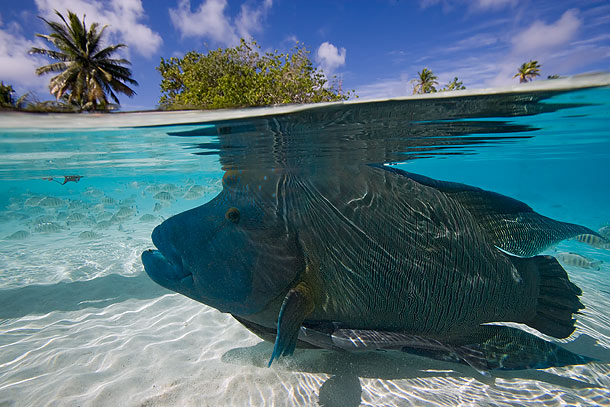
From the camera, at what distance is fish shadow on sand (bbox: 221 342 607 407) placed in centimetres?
286

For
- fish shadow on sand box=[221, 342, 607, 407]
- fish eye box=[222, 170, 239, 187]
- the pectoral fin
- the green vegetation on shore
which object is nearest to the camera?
the pectoral fin

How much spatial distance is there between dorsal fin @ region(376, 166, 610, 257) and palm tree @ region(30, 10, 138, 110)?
34997 millimetres

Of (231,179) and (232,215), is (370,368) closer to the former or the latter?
(232,215)

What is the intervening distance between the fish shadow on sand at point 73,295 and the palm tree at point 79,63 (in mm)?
28821

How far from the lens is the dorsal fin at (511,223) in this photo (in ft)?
8.36

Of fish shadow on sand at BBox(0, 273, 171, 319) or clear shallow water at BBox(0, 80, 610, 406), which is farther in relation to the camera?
fish shadow on sand at BBox(0, 273, 171, 319)

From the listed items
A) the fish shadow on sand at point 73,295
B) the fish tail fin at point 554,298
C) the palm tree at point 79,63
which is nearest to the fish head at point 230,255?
the fish tail fin at point 554,298

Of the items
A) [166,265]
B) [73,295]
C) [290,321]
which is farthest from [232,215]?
[73,295]

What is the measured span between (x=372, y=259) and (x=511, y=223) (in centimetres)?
140

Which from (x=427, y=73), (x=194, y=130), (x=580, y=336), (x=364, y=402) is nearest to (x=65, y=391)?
(x=364, y=402)

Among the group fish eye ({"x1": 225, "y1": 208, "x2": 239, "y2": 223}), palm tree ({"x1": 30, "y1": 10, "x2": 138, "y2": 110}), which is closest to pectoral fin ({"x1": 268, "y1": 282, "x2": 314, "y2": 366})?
fish eye ({"x1": 225, "y1": 208, "x2": 239, "y2": 223})

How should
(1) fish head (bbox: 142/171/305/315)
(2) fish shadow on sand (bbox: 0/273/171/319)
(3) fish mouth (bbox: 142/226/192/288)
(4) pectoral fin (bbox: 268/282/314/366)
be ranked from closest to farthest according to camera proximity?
1. (4) pectoral fin (bbox: 268/282/314/366)
2. (1) fish head (bbox: 142/171/305/315)
3. (3) fish mouth (bbox: 142/226/192/288)
4. (2) fish shadow on sand (bbox: 0/273/171/319)

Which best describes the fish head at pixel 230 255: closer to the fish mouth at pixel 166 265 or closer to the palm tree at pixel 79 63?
the fish mouth at pixel 166 265

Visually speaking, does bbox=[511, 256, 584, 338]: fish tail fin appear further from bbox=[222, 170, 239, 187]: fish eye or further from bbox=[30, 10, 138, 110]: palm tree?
bbox=[30, 10, 138, 110]: palm tree
